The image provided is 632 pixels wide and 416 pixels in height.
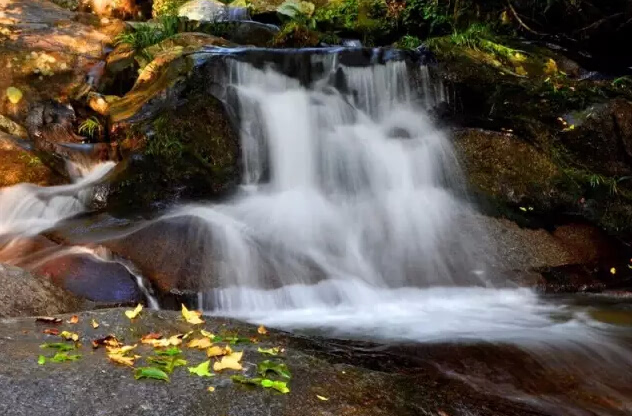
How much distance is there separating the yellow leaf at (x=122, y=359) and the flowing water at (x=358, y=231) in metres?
2.08

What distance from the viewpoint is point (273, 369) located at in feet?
9.70

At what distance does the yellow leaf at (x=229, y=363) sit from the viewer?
2.93 metres

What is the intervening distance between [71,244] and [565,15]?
34.5ft

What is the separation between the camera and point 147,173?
720 centimetres

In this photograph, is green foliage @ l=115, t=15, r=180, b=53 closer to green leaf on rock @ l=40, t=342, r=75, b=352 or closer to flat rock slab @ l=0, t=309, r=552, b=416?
flat rock slab @ l=0, t=309, r=552, b=416

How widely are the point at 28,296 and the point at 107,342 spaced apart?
1.35 metres

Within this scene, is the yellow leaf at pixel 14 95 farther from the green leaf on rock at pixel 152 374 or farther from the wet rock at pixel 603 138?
the wet rock at pixel 603 138

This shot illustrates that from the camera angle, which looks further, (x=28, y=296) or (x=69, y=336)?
(x=28, y=296)

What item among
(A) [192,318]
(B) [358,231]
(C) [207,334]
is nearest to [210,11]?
(B) [358,231]

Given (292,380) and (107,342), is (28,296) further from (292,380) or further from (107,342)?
(292,380)

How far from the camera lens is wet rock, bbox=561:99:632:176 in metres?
7.91

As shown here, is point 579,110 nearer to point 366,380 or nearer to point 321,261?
point 321,261

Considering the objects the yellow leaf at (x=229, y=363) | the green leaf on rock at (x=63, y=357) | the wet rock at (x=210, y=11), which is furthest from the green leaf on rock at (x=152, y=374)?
the wet rock at (x=210, y=11)

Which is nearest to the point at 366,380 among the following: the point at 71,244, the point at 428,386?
the point at 428,386
